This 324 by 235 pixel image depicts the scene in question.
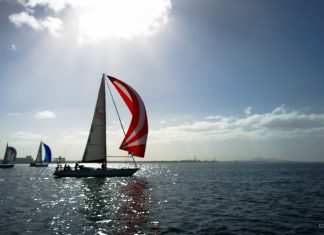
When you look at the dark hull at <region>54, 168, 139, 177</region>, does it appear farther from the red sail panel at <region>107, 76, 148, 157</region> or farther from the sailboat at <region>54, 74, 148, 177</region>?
the red sail panel at <region>107, 76, 148, 157</region>

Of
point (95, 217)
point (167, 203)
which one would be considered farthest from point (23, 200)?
point (167, 203)

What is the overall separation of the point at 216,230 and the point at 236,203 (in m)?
9.52

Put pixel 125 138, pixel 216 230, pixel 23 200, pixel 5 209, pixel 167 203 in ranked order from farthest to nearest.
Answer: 1. pixel 125 138
2. pixel 23 200
3. pixel 167 203
4. pixel 5 209
5. pixel 216 230

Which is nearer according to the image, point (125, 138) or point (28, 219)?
point (28, 219)

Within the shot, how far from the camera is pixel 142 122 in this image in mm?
45344

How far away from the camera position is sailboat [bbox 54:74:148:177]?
45000 mm

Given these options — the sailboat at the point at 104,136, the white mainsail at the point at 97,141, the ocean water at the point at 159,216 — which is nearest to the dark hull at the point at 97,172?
the sailboat at the point at 104,136

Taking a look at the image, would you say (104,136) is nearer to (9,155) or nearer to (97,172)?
(97,172)

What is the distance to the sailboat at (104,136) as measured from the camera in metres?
45.0

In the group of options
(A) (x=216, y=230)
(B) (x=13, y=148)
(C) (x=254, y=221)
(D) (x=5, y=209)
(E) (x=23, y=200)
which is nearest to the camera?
(A) (x=216, y=230)

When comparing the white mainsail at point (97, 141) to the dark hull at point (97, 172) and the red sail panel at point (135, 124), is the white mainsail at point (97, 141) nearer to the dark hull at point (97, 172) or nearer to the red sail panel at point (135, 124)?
the dark hull at point (97, 172)

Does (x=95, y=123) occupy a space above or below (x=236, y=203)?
above

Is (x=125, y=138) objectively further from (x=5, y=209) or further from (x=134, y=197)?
(x=5, y=209)

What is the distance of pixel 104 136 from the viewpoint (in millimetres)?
46781
